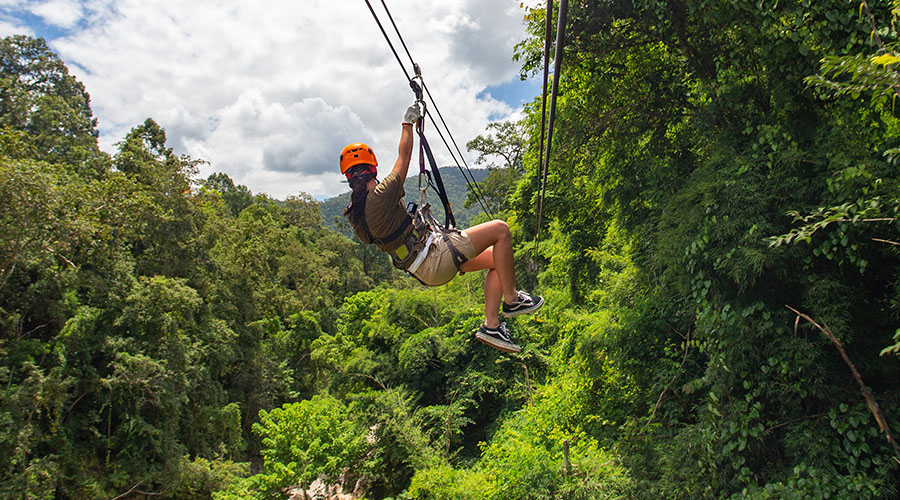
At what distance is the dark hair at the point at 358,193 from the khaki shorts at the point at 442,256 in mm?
514

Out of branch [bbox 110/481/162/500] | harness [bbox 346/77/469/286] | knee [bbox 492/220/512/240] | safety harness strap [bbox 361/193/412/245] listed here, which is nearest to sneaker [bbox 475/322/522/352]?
harness [bbox 346/77/469/286]

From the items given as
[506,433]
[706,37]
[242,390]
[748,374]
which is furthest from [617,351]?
[242,390]

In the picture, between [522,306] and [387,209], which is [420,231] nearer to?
[387,209]

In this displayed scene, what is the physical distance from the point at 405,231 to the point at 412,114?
30.8 inches

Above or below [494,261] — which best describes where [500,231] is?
above

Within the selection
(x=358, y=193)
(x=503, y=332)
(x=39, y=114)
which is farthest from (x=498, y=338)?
(x=39, y=114)

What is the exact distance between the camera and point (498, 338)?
12.1ft

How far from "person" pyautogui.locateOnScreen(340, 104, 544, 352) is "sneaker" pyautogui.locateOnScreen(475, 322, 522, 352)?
0.35 m

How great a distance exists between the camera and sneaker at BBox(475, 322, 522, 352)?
3666 mm

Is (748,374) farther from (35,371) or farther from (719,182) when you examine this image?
(35,371)

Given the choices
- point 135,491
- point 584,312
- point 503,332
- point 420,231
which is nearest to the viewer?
point 420,231

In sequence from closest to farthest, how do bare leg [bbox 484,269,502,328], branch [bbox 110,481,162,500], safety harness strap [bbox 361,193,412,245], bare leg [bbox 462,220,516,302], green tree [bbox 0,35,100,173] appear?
safety harness strap [bbox 361,193,412,245] < bare leg [bbox 462,220,516,302] < bare leg [bbox 484,269,502,328] < branch [bbox 110,481,162,500] < green tree [bbox 0,35,100,173]

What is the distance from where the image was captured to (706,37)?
15.7 ft

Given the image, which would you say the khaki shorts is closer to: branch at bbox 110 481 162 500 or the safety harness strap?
the safety harness strap
